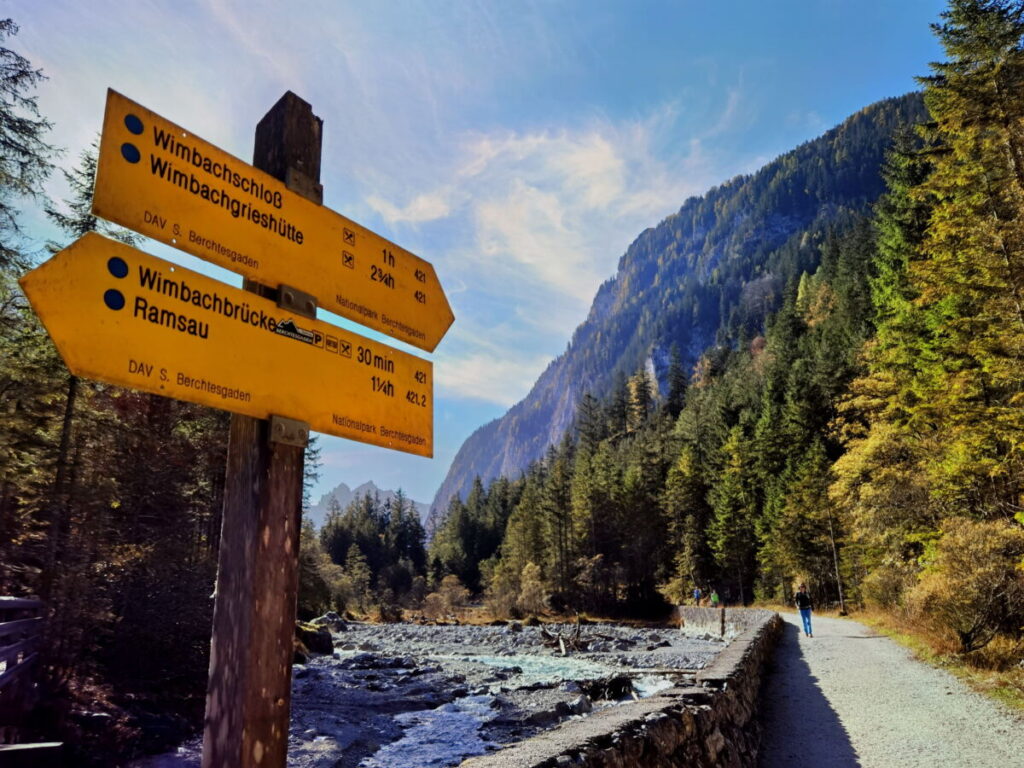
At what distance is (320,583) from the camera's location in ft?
119

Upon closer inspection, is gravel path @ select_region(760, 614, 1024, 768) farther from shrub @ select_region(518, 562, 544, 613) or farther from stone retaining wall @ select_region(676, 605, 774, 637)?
shrub @ select_region(518, 562, 544, 613)

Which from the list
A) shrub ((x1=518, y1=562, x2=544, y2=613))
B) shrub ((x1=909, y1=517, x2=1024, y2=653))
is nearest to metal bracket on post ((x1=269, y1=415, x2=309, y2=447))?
shrub ((x1=909, y1=517, x2=1024, y2=653))

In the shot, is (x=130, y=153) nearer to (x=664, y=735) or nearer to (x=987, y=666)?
(x=664, y=735)

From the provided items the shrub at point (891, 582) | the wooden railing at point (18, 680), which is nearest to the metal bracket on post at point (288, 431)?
the wooden railing at point (18, 680)

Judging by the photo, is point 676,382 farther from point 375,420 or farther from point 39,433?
point 375,420

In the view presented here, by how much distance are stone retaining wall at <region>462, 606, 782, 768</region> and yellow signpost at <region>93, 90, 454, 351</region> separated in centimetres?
293

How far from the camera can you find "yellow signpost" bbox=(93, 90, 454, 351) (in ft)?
6.81

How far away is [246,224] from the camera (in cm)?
241

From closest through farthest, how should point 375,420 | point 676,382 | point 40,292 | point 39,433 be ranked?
point 40,292, point 375,420, point 39,433, point 676,382

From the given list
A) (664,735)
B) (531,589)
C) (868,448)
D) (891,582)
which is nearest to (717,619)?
(891,582)

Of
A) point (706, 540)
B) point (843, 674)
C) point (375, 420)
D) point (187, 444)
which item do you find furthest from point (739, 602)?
point (375, 420)

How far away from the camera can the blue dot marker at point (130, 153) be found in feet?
6.80

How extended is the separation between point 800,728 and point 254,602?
9028 mm

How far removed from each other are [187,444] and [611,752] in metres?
18.1
